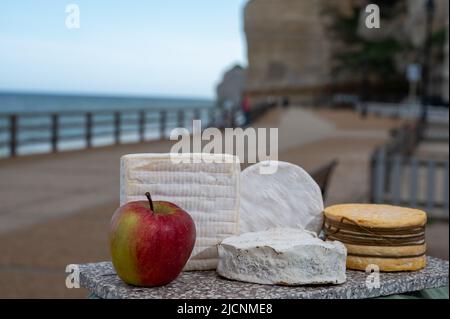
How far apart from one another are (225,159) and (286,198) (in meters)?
0.21

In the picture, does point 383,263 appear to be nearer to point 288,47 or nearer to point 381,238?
point 381,238

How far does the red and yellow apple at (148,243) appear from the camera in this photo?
1353 millimetres

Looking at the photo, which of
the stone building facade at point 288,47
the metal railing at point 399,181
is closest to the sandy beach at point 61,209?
the metal railing at point 399,181

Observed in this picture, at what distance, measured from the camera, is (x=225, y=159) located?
1.49 meters

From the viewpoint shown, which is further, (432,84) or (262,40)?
(262,40)

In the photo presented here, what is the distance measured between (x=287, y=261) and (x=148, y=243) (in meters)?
0.29

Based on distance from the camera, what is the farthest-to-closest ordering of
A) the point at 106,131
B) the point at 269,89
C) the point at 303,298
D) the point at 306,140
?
the point at 269,89, the point at 306,140, the point at 106,131, the point at 303,298

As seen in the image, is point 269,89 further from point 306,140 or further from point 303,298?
point 303,298

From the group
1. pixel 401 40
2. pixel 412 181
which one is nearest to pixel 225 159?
pixel 412 181

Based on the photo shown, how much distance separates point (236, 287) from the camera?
1.38m

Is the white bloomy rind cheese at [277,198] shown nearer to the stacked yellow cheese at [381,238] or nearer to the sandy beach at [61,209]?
the stacked yellow cheese at [381,238]

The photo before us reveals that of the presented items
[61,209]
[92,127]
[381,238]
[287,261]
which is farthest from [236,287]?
[92,127]

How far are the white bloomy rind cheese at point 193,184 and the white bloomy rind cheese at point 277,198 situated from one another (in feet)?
0.32

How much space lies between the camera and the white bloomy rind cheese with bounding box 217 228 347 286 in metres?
1.38
